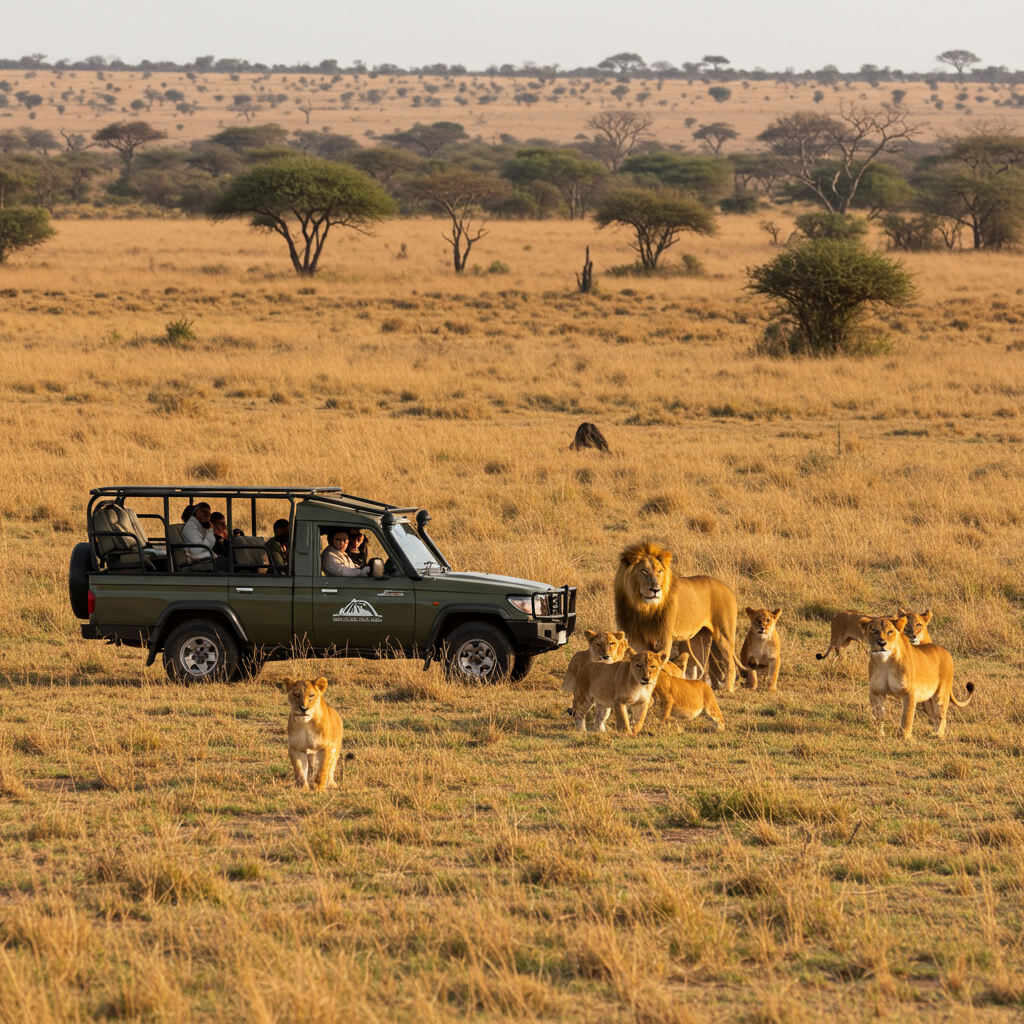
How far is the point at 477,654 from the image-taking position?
31.8 ft

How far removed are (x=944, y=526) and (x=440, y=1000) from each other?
1134 cm

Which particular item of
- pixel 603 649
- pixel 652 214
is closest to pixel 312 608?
pixel 603 649

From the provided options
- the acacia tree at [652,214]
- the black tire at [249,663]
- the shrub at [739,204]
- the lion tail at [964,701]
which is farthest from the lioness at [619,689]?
the shrub at [739,204]

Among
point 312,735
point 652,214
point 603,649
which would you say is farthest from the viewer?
point 652,214

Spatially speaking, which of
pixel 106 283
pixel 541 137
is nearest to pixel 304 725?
pixel 106 283

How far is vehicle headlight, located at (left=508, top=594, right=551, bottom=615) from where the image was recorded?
952 centimetres

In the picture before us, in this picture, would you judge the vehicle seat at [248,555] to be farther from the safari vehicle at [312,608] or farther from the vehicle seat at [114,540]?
the vehicle seat at [114,540]

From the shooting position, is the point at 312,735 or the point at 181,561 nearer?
the point at 312,735

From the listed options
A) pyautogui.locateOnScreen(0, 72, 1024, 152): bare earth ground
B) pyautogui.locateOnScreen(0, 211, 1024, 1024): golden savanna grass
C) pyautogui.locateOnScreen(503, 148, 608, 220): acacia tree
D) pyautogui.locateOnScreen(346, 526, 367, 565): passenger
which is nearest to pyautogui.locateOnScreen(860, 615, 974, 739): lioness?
pyautogui.locateOnScreen(0, 211, 1024, 1024): golden savanna grass

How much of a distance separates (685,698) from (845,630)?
6.27ft

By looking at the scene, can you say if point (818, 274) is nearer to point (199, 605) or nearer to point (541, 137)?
point (199, 605)

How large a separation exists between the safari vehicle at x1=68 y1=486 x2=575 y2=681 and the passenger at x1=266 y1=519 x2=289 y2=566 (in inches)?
4.9

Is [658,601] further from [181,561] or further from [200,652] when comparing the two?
[181,561]

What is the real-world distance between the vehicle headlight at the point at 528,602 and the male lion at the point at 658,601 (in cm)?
55
